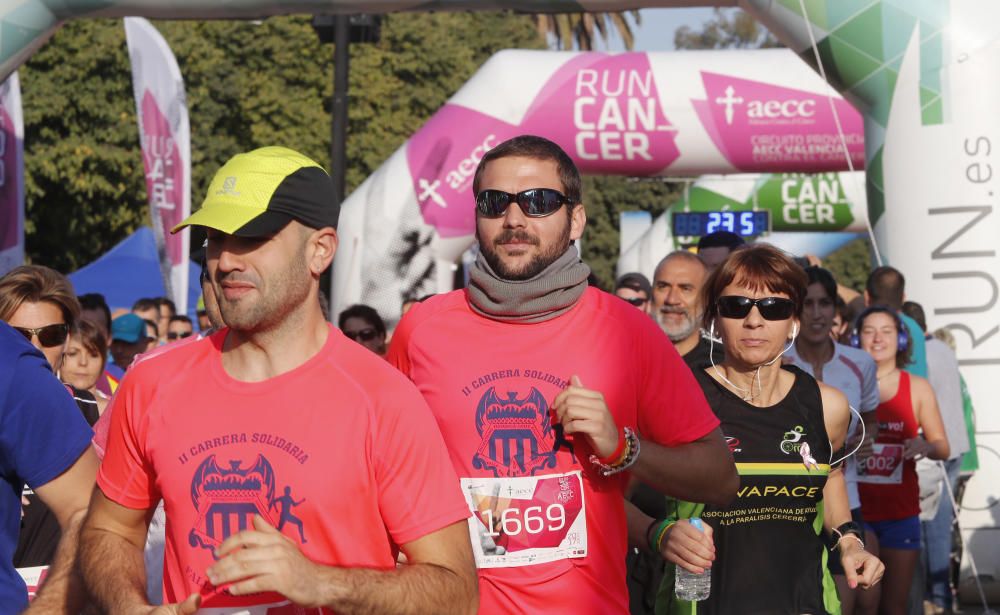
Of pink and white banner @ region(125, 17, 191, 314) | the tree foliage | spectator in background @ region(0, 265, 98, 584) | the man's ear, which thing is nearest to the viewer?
the man's ear

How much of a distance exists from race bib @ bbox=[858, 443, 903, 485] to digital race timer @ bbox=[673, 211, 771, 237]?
5932 millimetres

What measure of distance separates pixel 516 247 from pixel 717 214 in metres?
9.89

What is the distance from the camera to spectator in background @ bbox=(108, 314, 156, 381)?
8969 millimetres

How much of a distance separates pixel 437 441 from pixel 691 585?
63.4 inches

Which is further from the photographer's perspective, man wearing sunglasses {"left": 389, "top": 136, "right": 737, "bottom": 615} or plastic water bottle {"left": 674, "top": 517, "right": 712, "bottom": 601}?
plastic water bottle {"left": 674, "top": 517, "right": 712, "bottom": 601}

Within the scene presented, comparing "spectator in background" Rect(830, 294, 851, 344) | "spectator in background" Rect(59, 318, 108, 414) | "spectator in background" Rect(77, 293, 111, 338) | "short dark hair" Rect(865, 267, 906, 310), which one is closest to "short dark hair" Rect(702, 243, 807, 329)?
"spectator in background" Rect(59, 318, 108, 414)

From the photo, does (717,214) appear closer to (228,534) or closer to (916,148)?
(916,148)

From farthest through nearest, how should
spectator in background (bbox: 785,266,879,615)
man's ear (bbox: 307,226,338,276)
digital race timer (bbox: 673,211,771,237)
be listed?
digital race timer (bbox: 673,211,771,237) < spectator in background (bbox: 785,266,879,615) < man's ear (bbox: 307,226,338,276)

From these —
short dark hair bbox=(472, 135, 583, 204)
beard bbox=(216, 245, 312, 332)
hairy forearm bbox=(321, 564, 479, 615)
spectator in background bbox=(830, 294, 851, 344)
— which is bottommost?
spectator in background bbox=(830, 294, 851, 344)

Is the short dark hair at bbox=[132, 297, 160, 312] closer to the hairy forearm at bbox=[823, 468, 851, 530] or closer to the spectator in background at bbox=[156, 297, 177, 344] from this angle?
the spectator in background at bbox=[156, 297, 177, 344]

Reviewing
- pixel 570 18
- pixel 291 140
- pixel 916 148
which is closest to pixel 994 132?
pixel 916 148

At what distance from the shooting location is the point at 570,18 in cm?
3744

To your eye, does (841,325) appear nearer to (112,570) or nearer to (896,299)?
(896,299)

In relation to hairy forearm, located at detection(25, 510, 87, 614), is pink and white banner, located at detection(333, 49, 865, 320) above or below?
above
